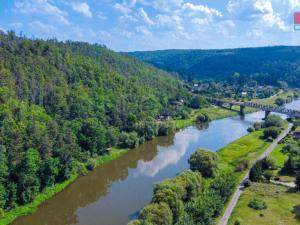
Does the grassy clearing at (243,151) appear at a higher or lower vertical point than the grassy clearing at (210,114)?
lower

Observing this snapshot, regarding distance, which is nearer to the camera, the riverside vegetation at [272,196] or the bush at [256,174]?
the riverside vegetation at [272,196]

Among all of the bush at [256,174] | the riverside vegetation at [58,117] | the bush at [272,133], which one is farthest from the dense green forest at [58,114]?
Result: the bush at [256,174]

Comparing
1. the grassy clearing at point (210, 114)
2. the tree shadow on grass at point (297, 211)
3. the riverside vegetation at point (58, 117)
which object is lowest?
the tree shadow on grass at point (297, 211)

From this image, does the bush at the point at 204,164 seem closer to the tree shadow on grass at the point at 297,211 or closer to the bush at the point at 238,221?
the tree shadow on grass at the point at 297,211

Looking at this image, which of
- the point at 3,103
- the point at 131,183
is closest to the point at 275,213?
the point at 131,183

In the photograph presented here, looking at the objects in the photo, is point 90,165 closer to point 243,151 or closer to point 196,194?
point 196,194

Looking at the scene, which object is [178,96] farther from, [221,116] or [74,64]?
[74,64]

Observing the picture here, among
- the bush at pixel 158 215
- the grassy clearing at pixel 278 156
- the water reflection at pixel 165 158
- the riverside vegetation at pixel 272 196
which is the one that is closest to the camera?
the bush at pixel 158 215
